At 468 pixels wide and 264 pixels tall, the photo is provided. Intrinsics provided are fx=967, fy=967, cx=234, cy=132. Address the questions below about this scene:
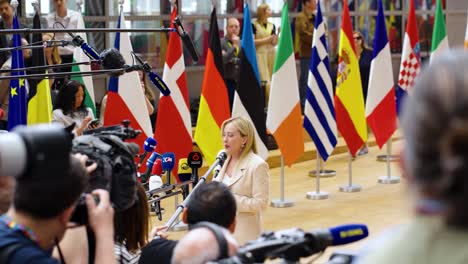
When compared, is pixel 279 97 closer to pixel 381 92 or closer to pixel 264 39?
pixel 381 92

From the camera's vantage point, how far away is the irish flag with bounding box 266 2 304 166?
9.47 meters

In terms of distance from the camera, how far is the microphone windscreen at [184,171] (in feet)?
21.4

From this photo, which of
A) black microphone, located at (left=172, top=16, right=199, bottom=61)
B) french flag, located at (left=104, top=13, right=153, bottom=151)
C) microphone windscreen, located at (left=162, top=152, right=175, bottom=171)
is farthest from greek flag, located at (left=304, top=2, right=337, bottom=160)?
black microphone, located at (left=172, top=16, right=199, bottom=61)

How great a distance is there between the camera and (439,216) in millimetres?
1193

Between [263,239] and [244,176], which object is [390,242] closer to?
[263,239]

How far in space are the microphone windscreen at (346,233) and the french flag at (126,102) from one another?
6486mm

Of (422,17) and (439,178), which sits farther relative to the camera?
(422,17)

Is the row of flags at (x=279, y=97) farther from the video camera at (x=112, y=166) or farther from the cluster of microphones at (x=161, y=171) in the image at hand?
the video camera at (x=112, y=166)

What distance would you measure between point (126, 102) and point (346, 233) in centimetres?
662

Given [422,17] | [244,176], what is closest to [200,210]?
[244,176]

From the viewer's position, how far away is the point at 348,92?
34.0 feet

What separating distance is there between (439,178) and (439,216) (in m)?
0.05

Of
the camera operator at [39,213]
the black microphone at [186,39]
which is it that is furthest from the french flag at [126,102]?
the camera operator at [39,213]

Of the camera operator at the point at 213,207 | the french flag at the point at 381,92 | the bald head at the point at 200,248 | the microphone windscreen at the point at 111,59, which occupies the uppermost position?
the microphone windscreen at the point at 111,59
